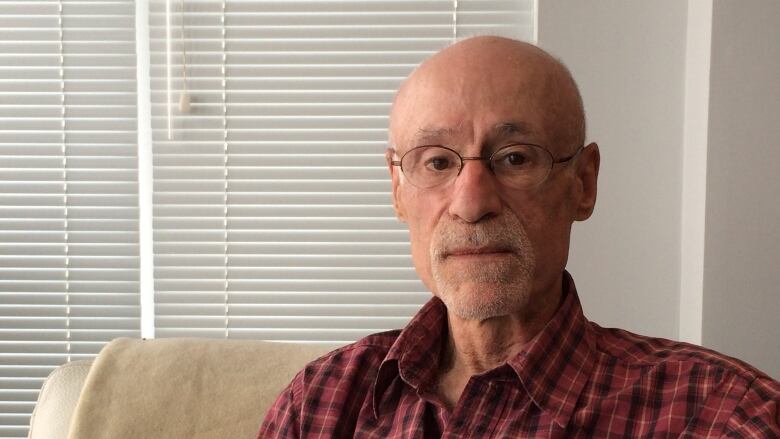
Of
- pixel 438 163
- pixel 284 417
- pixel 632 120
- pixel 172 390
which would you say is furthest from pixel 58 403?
pixel 632 120

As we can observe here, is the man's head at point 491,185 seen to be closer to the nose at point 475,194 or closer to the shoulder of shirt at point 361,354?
the nose at point 475,194

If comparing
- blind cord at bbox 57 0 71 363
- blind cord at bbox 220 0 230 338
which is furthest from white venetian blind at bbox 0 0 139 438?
blind cord at bbox 220 0 230 338

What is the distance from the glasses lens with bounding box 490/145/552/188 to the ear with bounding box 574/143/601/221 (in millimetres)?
104

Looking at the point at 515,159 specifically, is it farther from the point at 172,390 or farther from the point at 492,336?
the point at 172,390

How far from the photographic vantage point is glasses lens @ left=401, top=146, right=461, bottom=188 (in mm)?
1364

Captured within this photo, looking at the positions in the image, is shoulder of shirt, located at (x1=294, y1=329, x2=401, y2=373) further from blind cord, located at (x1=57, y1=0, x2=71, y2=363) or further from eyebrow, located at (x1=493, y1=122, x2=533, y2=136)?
blind cord, located at (x1=57, y1=0, x2=71, y2=363)

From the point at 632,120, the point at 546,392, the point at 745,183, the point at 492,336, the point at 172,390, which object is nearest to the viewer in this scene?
the point at 546,392

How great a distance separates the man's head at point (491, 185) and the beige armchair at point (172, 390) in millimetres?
431

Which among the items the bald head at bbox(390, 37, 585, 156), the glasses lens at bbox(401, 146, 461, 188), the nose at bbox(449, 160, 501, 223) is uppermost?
the bald head at bbox(390, 37, 585, 156)

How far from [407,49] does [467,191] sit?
1449mm

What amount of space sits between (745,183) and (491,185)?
1174 mm

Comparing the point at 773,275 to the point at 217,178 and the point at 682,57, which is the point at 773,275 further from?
the point at 217,178

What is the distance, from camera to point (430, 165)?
4.53 ft

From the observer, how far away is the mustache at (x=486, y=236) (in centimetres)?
131
